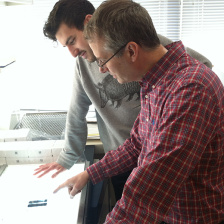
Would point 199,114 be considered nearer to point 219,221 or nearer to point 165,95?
point 165,95

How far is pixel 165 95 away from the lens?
2.54ft

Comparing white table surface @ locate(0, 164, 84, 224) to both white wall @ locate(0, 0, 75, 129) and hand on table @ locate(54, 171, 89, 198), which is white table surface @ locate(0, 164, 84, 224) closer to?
hand on table @ locate(54, 171, 89, 198)

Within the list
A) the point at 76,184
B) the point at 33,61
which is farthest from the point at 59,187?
the point at 33,61

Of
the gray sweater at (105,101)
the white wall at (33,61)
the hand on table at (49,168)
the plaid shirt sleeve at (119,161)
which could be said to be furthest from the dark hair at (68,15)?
the white wall at (33,61)

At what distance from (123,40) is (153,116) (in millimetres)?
234

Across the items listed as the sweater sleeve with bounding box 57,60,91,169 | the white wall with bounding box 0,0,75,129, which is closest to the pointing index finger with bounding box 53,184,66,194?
the sweater sleeve with bounding box 57,60,91,169

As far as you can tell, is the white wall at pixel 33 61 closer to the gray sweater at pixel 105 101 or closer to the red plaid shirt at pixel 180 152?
the gray sweater at pixel 105 101

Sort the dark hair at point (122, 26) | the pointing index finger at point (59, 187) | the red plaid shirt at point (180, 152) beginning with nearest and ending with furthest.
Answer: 1. the red plaid shirt at point (180, 152)
2. the dark hair at point (122, 26)
3. the pointing index finger at point (59, 187)

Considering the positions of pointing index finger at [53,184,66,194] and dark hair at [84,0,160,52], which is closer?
dark hair at [84,0,160,52]

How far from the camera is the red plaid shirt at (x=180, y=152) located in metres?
0.69

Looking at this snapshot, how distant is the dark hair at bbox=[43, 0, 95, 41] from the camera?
1.20m

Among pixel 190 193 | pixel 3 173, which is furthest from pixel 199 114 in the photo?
pixel 3 173

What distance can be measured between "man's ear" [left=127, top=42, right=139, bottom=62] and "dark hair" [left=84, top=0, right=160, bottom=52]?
13mm

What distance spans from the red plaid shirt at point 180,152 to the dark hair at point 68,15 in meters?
0.51
